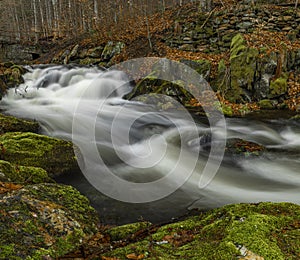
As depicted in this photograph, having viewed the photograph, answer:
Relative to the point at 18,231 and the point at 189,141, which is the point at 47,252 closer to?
the point at 18,231

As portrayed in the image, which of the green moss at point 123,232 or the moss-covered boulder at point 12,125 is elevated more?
the moss-covered boulder at point 12,125

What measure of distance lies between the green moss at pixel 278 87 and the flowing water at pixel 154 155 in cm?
187

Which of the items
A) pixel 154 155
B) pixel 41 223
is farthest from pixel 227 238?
pixel 154 155

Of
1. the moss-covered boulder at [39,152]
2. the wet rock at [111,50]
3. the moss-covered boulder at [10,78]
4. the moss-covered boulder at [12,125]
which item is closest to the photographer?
the moss-covered boulder at [39,152]

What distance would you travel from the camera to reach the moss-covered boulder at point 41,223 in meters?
1.90

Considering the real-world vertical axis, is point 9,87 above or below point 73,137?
above

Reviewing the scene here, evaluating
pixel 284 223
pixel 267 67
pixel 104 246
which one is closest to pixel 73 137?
pixel 104 246

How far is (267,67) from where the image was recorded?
35.7ft

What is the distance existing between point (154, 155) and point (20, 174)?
369cm

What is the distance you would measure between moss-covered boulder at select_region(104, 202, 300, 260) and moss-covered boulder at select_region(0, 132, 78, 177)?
2.45 metres

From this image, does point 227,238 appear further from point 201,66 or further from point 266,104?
point 201,66

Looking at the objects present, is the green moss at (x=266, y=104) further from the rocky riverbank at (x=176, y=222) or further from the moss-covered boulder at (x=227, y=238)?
the moss-covered boulder at (x=227, y=238)

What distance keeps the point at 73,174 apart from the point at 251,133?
6.10 meters

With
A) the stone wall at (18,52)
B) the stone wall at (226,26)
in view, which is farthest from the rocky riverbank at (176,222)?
the stone wall at (18,52)
